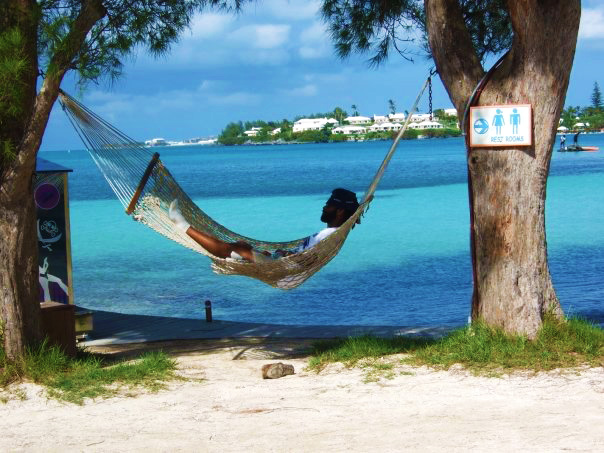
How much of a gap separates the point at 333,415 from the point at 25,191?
170 cm

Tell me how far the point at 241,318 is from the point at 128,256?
5.45 meters

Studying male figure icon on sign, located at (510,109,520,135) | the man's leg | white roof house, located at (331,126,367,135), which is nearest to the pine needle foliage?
the man's leg

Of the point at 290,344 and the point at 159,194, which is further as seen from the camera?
the point at 290,344

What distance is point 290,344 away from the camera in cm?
481

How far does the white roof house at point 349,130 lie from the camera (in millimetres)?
89425

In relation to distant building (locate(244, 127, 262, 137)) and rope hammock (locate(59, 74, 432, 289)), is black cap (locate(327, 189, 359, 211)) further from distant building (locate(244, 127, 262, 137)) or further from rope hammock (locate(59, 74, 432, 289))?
distant building (locate(244, 127, 262, 137))

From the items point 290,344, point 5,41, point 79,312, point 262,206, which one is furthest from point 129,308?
point 262,206

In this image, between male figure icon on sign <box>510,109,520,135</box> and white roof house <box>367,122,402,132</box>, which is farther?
white roof house <box>367,122,402,132</box>

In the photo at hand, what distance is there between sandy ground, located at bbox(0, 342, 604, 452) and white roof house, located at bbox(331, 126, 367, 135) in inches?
3346

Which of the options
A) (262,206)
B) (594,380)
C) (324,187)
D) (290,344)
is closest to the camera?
(594,380)

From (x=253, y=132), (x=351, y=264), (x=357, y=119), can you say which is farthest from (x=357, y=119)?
(x=351, y=264)

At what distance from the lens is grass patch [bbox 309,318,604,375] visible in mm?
3584

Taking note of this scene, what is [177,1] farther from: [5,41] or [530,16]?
[530,16]

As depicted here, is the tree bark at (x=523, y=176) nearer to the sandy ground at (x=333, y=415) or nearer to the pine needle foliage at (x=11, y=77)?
the sandy ground at (x=333, y=415)
